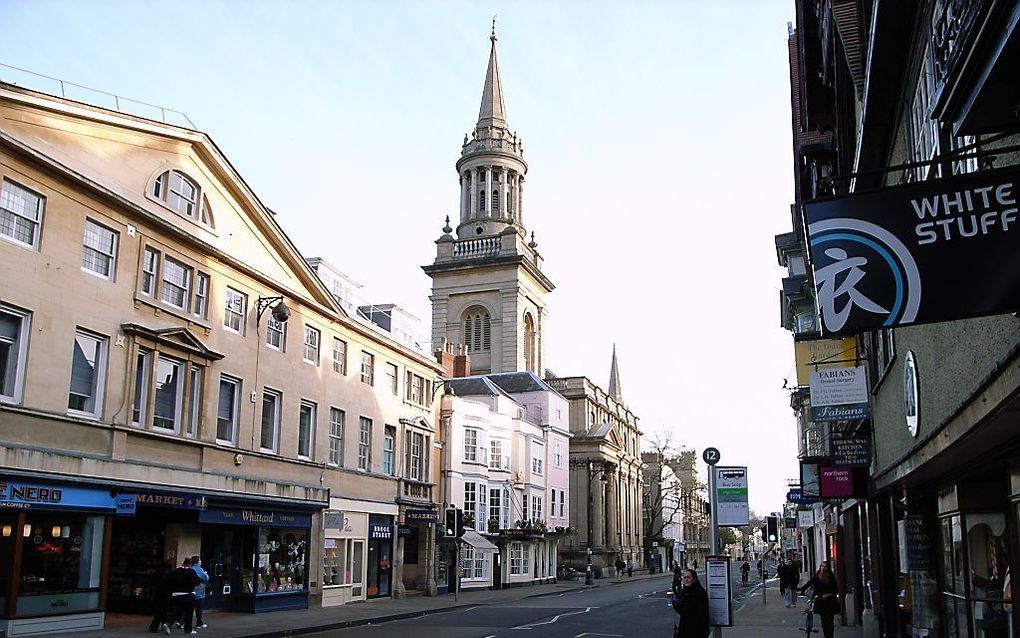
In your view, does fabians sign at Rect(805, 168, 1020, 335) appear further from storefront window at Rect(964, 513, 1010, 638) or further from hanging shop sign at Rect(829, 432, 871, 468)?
hanging shop sign at Rect(829, 432, 871, 468)

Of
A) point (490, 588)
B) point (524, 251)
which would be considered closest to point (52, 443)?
point (490, 588)

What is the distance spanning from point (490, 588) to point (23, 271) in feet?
109

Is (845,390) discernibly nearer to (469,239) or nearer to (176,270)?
(176,270)

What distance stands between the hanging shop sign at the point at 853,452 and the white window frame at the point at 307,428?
1874cm

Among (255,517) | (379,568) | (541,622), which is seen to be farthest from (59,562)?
(379,568)

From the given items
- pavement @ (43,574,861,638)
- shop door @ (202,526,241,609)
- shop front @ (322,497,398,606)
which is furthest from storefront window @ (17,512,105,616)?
shop front @ (322,497,398,606)

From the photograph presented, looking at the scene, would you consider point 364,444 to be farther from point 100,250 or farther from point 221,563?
point 100,250

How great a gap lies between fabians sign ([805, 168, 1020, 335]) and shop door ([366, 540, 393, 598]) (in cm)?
3201

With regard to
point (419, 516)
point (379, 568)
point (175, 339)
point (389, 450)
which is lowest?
point (379, 568)

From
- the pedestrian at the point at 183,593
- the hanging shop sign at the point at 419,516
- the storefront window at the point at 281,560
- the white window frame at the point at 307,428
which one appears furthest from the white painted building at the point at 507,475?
the pedestrian at the point at 183,593

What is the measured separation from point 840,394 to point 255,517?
1746cm

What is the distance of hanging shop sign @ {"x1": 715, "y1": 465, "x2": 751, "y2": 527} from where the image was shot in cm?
1432

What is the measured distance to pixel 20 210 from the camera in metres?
20.3

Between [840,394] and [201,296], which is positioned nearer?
[840,394]
